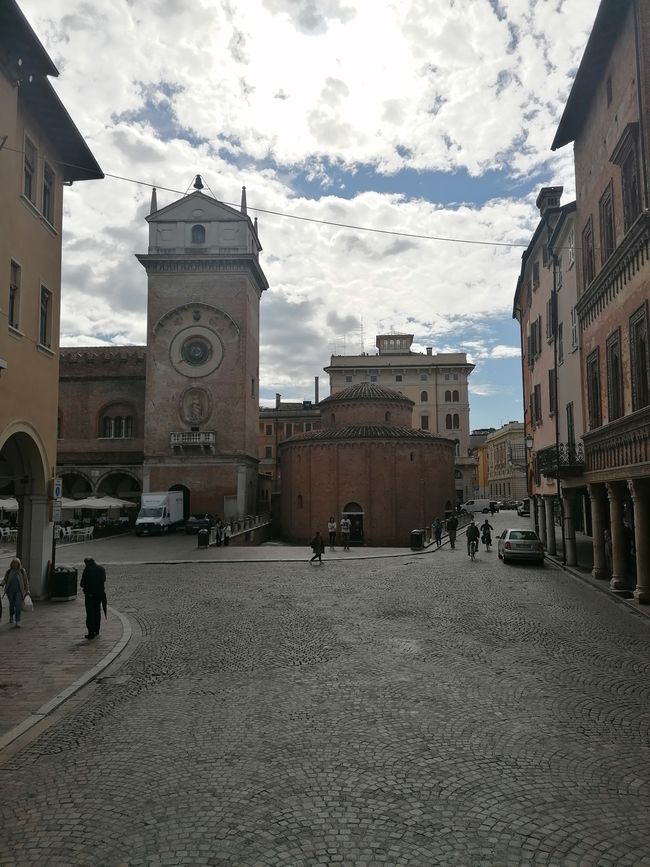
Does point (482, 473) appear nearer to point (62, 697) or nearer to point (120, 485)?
point (120, 485)

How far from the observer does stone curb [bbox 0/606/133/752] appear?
7.27m

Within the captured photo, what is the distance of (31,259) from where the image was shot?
611 inches

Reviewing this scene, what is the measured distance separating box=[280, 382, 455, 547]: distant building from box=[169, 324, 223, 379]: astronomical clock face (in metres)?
8.02

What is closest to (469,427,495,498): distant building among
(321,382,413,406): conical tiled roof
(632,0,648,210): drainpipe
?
(321,382,413,406): conical tiled roof

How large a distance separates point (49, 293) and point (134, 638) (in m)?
9.21

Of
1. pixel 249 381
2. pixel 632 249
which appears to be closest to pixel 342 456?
pixel 249 381

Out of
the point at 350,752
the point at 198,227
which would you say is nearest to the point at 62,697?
the point at 350,752

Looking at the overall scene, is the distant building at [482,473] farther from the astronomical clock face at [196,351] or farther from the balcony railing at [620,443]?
the balcony railing at [620,443]

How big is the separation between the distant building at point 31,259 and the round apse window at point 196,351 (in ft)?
91.7

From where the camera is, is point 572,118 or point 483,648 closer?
point 483,648

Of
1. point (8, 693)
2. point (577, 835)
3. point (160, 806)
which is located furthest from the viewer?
point (8, 693)

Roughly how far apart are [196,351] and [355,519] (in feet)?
52.7

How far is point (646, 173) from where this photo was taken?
1338 cm

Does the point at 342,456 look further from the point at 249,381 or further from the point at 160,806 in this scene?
the point at 160,806
